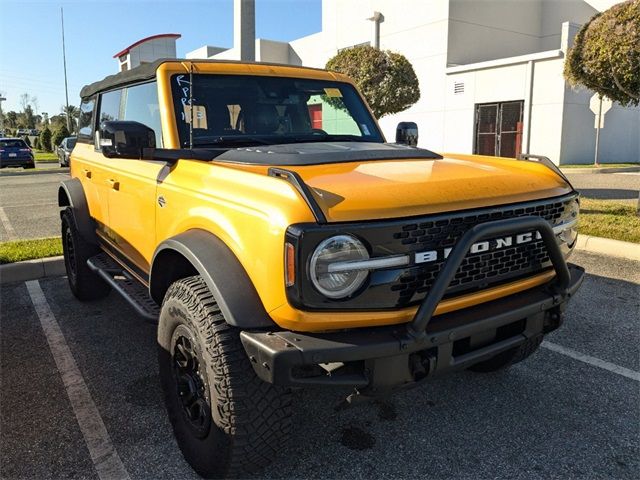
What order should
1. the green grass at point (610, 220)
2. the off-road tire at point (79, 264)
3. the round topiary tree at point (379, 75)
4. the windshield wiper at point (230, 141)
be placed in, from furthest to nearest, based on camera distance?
1. the round topiary tree at point (379, 75)
2. the green grass at point (610, 220)
3. the off-road tire at point (79, 264)
4. the windshield wiper at point (230, 141)

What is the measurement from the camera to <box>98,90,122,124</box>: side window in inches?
159

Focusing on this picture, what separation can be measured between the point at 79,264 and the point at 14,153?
22485mm

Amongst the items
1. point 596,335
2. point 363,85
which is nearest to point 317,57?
point 363,85

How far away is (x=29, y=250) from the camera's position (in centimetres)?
612

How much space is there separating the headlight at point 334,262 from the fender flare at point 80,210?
10.2 feet

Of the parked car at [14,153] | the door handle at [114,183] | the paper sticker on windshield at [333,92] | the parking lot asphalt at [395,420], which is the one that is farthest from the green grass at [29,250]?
the parked car at [14,153]

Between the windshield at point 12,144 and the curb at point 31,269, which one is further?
Answer: the windshield at point 12,144

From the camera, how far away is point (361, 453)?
2541mm

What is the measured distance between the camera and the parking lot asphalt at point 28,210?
26.9ft

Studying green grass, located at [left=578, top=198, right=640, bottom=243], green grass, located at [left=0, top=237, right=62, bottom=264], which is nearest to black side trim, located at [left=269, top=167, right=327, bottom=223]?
green grass, located at [left=0, top=237, right=62, bottom=264]

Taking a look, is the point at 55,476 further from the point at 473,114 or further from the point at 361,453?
the point at 473,114

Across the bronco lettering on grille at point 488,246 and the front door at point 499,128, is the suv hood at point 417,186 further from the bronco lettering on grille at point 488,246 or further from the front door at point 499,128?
the front door at point 499,128

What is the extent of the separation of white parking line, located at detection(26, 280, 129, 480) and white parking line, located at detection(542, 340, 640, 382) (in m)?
2.92

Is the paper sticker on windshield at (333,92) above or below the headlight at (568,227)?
above
